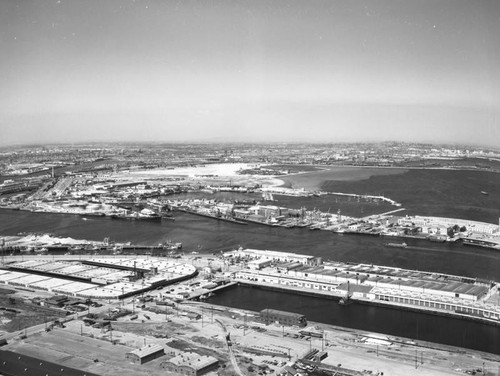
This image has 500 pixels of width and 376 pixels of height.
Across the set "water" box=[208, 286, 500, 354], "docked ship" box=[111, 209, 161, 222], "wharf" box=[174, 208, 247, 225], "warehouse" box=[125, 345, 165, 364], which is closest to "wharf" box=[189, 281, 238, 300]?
"water" box=[208, 286, 500, 354]

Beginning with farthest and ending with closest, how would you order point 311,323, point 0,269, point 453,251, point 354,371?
point 453,251 < point 0,269 < point 311,323 < point 354,371

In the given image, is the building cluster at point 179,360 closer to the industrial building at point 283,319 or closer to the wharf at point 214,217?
the industrial building at point 283,319

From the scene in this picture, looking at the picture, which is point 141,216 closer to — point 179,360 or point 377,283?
point 377,283

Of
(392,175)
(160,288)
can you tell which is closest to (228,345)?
(160,288)

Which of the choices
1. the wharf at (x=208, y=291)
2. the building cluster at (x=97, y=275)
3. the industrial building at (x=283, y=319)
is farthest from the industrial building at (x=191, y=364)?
the building cluster at (x=97, y=275)

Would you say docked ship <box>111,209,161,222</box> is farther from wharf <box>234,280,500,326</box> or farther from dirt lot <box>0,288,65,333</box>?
dirt lot <box>0,288,65,333</box>

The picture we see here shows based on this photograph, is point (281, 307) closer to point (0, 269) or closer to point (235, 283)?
point (235, 283)
